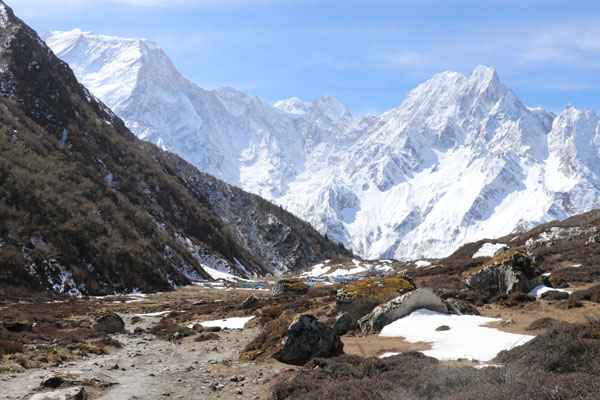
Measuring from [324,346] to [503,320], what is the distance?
860cm

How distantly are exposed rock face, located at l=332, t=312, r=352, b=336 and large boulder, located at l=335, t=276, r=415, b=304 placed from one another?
2648mm

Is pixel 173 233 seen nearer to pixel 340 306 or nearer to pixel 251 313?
pixel 251 313

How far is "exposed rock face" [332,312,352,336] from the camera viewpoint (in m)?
19.0

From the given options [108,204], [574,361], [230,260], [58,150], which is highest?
[58,150]

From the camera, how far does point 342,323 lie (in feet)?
62.8

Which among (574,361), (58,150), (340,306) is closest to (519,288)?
(340,306)

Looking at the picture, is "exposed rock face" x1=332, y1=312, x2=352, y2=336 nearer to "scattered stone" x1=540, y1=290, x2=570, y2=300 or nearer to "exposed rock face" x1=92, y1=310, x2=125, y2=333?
"scattered stone" x1=540, y1=290, x2=570, y2=300

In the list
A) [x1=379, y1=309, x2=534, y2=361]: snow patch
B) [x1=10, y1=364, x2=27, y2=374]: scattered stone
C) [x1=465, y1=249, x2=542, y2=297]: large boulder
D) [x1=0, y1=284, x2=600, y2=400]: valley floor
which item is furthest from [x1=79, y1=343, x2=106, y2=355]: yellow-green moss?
[x1=465, y1=249, x2=542, y2=297]: large boulder

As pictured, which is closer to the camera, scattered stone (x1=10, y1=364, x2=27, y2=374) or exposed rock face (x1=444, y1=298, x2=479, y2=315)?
scattered stone (x1=10, y1=364, x2=27, y2=374)

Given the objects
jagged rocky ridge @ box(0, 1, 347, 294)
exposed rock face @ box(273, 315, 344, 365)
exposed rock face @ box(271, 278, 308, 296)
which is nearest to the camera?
exposed rock face @ box(273, 315, 344, 365)

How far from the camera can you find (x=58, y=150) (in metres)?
75.6

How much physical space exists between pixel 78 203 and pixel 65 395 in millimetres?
60115

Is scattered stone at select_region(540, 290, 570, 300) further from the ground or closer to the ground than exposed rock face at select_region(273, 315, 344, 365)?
closer to the ground

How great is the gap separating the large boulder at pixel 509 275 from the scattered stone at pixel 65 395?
22.0 m
